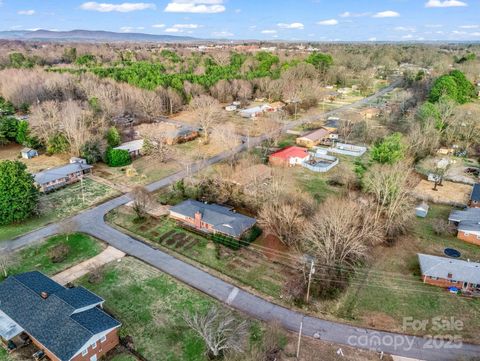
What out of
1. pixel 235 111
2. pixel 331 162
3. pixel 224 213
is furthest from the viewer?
pixel 235 111

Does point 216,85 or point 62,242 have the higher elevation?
point 216,85

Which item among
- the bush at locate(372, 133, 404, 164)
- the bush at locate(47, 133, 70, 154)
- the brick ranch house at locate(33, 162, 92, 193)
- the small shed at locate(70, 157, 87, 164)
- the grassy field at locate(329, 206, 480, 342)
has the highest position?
the bush at locate(372, 133, 404, 164)

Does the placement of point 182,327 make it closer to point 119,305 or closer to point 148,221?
point 119,305

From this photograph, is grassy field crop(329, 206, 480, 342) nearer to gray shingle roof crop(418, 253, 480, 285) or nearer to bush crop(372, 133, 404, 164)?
gray shingle roof crop(418, 253, 480, 285)

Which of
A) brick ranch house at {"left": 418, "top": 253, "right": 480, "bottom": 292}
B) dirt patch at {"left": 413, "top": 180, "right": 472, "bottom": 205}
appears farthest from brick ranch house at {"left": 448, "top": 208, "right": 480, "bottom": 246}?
brick ranch house at {"left": 418, "top": 253, "right": 480, "bottom": 292}

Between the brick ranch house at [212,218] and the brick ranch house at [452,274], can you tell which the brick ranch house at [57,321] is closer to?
the brick ranch house at [212,218]

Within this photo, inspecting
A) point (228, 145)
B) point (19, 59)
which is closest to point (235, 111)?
point (228, 145)
